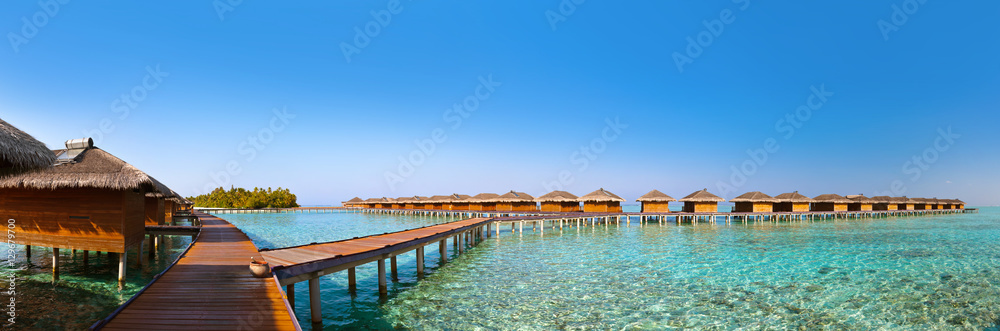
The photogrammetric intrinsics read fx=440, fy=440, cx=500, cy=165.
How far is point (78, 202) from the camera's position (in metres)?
10.7

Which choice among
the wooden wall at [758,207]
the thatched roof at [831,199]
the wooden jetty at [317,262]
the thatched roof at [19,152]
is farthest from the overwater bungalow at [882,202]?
the thatched roof at [19,152]

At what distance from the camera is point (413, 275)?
41.1 ft

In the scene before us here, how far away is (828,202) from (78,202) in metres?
58.7

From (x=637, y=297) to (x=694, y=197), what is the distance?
115 feet

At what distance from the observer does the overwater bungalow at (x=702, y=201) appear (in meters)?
40.3

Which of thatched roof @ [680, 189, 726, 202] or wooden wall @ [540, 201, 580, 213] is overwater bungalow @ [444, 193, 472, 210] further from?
thatched roof @ [680, 189, 726, 202]

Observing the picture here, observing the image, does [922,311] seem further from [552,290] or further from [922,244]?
[922,244]

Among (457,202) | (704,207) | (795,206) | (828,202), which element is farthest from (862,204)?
(457,202)

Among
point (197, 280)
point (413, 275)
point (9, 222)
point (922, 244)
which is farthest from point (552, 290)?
point (922, 244)

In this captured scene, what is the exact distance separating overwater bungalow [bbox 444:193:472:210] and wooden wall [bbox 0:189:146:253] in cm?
3788

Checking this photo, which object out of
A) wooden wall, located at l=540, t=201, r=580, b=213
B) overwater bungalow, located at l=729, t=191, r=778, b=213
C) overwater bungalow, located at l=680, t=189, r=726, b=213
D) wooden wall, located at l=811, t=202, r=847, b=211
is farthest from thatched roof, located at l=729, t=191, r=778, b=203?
wooden wall, located at l=540, t=201, r=580, b=213

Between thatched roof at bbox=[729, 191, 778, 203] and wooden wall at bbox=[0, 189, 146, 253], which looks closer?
wooden wall at bbox=[0, 189, 146, 253]

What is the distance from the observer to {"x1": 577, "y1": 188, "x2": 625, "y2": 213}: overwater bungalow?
39.5m

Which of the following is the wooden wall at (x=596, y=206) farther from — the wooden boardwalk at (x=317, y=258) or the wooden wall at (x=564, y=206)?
the wooden boardwalk at (x=317, y=258)
